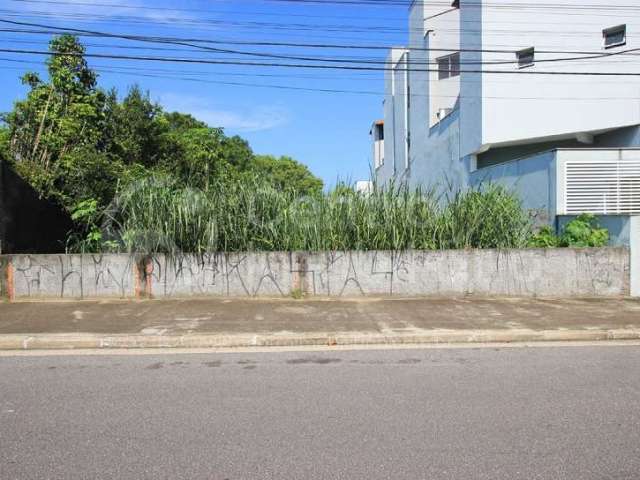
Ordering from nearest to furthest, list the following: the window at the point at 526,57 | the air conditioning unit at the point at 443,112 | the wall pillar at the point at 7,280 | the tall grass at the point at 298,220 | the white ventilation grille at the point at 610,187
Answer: the wall pillar at the point at 7,280 → the tall grass at the point at 298,220 → the white ventilation grille at the point at 610,187 → the window at the point at 526,57 → the air conditioning unit at the point at 443,112

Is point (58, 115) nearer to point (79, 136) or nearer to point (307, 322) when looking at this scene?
point (79, 136)

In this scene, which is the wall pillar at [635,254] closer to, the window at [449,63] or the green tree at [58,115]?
the green tree at [58,115]

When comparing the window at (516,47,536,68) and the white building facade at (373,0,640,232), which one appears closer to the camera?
the white building facade at (373,0,640,232)

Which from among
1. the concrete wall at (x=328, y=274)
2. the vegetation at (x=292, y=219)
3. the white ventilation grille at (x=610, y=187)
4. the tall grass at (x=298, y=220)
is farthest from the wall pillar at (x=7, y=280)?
the white ventilation grille at (x=610, y=187)

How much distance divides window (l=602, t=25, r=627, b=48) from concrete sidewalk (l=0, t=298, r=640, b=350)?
1189cm

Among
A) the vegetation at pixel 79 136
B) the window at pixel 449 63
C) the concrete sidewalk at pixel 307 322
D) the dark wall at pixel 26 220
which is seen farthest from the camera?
the window at pixel 449 63

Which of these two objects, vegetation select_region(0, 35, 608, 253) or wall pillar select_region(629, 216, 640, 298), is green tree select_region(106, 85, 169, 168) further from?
wall pillar select_region(629, 216, 640, 298)

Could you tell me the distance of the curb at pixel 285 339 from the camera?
6711 mm

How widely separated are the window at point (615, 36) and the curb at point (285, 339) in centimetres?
1415

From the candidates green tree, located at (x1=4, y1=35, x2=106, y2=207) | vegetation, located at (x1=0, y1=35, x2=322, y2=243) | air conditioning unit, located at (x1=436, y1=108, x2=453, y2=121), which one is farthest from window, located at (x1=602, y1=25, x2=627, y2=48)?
green tree, located at (x1=4, y1=35, x2=106, y2=207)

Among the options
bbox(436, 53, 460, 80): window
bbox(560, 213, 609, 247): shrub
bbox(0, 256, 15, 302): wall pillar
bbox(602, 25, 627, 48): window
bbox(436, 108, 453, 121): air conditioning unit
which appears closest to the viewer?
bbox(0, 256, 15, 302): wall pillar

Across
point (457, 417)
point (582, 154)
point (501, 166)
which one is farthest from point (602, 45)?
point (457, 417)

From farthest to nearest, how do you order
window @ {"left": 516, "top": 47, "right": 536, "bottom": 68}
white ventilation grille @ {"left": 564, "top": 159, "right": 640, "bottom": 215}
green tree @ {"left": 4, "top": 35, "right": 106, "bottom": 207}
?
1. window @ {"left": 516, "top": 47, "right": 536, "bottom": 68}
2. green tree @ {"left": 4, "top": 35, "right": 106, "bottom": 207}
3. white ventilation grille @ {"left": 564, "top": 159, "right": 640, "bottom": 215}

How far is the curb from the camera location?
22.0 ft
